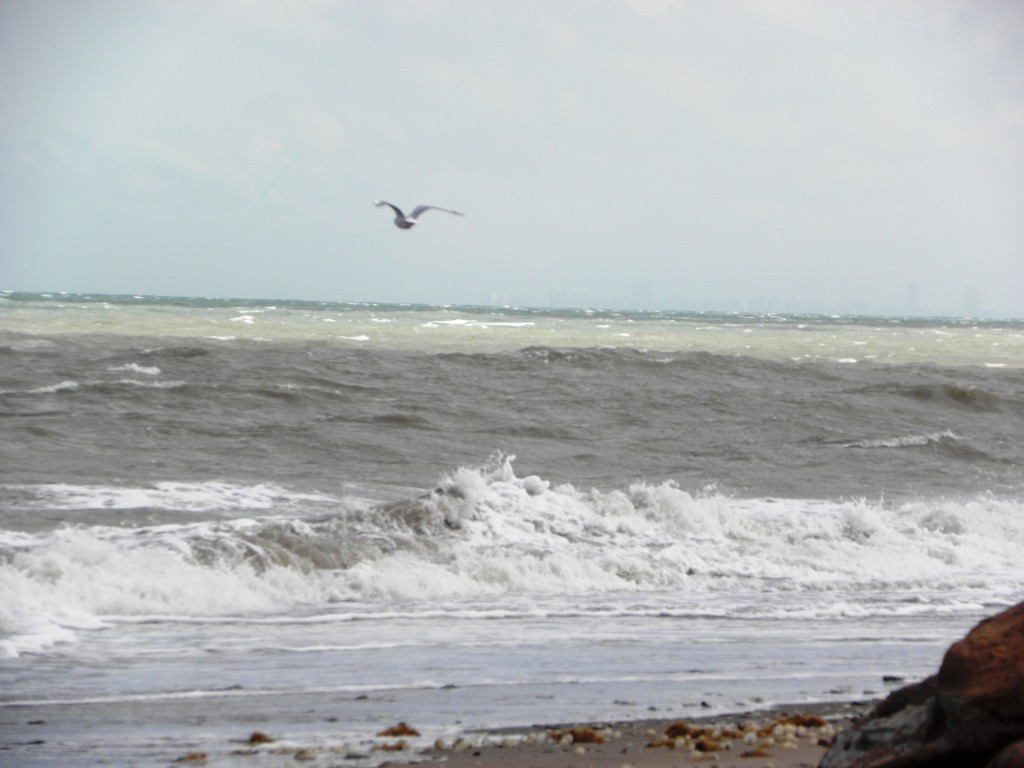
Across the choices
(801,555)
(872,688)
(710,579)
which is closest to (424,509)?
(710,579)

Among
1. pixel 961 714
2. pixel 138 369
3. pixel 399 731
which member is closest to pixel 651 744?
pixel 399 731

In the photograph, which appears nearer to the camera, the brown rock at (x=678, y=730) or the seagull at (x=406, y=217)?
the brown rock at (x=678, y=730)

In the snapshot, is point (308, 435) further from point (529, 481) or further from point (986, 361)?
point (986, 361)

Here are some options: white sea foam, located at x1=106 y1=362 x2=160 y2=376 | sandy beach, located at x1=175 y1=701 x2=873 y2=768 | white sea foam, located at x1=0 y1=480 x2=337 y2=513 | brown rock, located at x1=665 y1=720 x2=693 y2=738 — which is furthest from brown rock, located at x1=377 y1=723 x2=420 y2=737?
white sea foam, located at x1=106 y1=362 x2=160 y2=376

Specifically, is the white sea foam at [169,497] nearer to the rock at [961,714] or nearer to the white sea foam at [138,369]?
the rock at [961,714]

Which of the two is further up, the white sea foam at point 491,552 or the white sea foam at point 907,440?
the white sea foam at point 907,440

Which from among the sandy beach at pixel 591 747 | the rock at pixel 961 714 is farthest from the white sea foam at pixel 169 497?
the rock at pixel 961 714

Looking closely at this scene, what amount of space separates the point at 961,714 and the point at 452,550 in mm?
6261

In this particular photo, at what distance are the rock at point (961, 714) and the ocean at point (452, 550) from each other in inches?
74.4

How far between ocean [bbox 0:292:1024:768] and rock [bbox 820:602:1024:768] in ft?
6.20

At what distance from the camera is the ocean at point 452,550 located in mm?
5488

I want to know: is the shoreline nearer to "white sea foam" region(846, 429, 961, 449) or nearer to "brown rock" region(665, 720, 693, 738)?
"brown rock" region(665, 720, 693, 738)

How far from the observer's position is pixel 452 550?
9195 millimetres

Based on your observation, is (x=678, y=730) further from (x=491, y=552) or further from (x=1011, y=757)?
(x=491, y=552)
